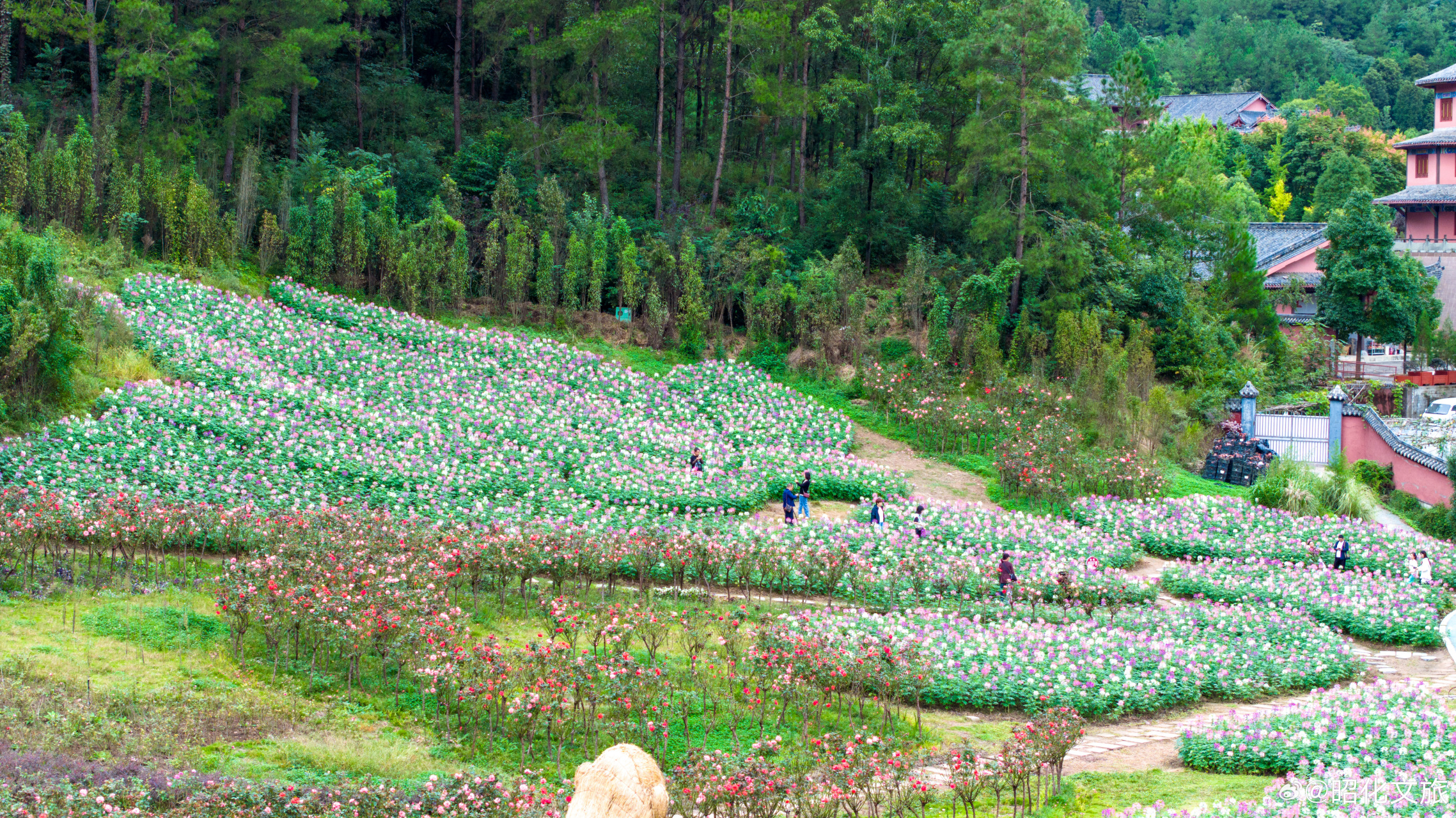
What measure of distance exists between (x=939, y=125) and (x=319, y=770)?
25.3 m

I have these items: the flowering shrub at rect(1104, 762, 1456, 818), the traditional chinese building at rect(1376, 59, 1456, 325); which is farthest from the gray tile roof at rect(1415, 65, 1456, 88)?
the flowering shrub at rect(1104, 762, 1456, 818)

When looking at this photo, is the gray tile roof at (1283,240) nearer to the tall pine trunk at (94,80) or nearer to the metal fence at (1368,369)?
the metal fence at (1368,369)

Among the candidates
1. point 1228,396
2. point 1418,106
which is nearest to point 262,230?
point 1228,396

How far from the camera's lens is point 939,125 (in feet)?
101

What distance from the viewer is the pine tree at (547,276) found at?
2581cm

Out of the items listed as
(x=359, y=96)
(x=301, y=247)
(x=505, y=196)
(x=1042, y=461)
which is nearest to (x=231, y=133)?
(x=359, y=96)

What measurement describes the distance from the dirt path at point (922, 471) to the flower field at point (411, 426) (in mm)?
638

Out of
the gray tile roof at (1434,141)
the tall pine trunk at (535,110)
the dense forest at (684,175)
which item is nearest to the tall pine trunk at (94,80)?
the dense forest at (684,175)

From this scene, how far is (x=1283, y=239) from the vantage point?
4419 cm

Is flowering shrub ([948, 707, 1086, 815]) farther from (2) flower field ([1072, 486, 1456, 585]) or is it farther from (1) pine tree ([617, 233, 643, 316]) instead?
(1) pine tree ([617, 233, 643, 316])

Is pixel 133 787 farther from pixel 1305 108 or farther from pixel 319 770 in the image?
pixel 1305 108

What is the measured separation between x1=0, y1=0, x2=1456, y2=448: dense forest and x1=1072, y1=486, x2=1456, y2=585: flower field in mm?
6099

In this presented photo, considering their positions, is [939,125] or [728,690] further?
[939,125]

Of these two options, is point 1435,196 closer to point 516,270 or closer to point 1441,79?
point 1441,79
